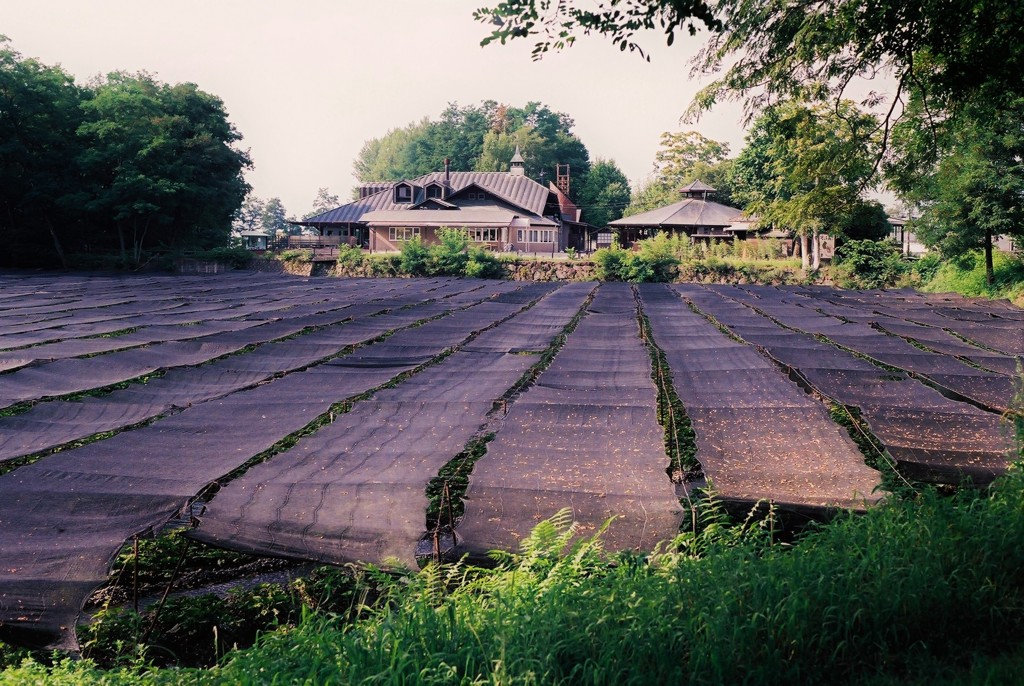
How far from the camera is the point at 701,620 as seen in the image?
11.2 ft

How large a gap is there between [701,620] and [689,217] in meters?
38.2

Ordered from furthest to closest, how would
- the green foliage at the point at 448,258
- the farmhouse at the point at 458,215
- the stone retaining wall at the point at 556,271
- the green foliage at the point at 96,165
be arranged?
the farmhouse at the point at 458,215 < the green foliage at the point at 448,258 < the green foliage at the point at 96,165 < the stone retaining wall at the point at 556,271

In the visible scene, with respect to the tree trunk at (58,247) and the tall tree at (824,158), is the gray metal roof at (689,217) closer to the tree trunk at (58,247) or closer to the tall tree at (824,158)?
the tree trunk at (58,247)

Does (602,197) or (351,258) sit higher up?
(602,197)

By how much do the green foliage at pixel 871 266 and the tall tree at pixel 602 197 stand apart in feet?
94.8

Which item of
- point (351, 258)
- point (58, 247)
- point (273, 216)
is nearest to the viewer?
point (58, 247)

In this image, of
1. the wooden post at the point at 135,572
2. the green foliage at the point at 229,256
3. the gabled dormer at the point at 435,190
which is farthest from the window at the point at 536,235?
the wooden post at the point at 135,572

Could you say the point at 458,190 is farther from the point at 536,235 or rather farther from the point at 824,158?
the point at 824,158

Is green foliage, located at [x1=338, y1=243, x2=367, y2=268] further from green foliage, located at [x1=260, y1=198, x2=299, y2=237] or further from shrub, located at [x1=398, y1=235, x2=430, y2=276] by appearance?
green foliage, located at [x1=260, y1=198, x2=299, y2=237]

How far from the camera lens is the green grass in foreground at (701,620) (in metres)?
3.05

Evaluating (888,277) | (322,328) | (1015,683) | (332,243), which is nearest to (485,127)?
(332,243)

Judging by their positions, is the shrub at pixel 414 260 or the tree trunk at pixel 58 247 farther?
the tree trunk at pixel 58 247

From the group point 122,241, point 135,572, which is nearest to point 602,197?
point 122,241

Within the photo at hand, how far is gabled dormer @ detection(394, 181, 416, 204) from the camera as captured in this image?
146 ft
